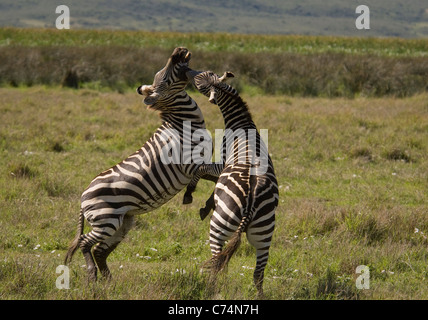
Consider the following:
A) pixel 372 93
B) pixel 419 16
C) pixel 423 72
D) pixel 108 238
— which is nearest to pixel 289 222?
pixel 108 238

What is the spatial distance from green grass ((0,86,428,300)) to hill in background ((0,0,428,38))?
114 meters

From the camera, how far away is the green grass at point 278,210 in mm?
4863

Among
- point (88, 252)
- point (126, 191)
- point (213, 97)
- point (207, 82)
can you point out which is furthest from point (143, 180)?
point (207, 82)

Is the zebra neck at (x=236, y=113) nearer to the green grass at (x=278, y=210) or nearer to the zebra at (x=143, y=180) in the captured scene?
the zebra at (x=143, y=180)

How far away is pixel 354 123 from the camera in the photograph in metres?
12.8

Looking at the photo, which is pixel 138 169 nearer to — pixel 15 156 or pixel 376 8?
pixel 15 156

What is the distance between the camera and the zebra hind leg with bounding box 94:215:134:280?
16.1 ft

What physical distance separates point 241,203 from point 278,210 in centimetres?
320

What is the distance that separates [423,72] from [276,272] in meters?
16.5

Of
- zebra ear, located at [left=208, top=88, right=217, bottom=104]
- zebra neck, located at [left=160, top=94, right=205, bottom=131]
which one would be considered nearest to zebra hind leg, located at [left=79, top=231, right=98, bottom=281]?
zebra neck, located at [left=160, top=94, right=205, bottom=131]

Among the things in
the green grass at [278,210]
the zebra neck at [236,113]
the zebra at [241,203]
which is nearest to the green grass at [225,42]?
the green grass at [278,210]

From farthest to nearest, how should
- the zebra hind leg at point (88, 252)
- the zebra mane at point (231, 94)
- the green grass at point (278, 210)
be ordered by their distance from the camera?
the zebra mane at point (231, 94) < the green grass at point (278, 210) < the zebra hind leg at point (88, 252)

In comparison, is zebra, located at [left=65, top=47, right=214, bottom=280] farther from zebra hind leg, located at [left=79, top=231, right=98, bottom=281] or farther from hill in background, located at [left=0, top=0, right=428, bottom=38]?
hill in background, located at [left=0, top=0, right=428, bottom=38]

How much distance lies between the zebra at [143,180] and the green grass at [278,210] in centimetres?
35
